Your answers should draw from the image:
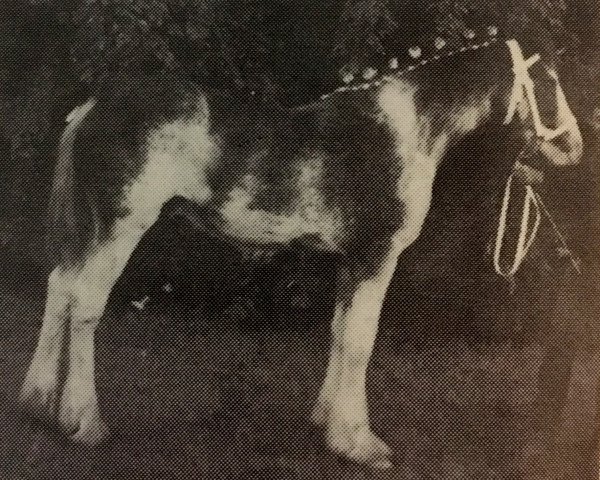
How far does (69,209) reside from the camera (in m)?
1.27

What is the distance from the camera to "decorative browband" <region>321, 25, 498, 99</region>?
4.14 feet

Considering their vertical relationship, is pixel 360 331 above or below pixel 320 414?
above

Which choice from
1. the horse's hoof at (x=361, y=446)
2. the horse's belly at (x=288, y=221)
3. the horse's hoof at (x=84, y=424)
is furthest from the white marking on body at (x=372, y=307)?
the horse's hoof at (x=84, y=424)

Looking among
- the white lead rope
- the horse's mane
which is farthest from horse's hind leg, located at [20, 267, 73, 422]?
the white lead rope

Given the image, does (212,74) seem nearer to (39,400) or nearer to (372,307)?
(372,307)

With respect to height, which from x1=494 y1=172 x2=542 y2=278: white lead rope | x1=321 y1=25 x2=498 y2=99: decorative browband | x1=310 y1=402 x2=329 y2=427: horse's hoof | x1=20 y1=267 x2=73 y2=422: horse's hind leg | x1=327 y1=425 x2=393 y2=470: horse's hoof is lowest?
x1=327 y1=425 x2=393 y2=470: horse's hoof

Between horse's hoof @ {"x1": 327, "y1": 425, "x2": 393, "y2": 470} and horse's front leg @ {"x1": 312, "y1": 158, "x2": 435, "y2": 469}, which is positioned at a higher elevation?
horse's front leg @ {"x1": 312, "y1": 158, "x2": 435, "y2": 469}

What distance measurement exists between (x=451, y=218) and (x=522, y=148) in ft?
0.58

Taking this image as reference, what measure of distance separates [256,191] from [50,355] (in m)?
0.43

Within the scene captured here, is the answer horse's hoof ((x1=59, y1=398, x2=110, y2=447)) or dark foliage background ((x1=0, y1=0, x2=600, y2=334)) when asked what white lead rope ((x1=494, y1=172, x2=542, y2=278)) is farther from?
horse's hoof ((x1=59, y1=398, x2=110, y2=447))

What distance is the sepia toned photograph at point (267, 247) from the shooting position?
4.10ft

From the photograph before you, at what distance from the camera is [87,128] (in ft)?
4.17

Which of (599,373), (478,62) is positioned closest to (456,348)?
(599,373)

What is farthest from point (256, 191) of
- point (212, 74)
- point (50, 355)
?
point (50, 355)
